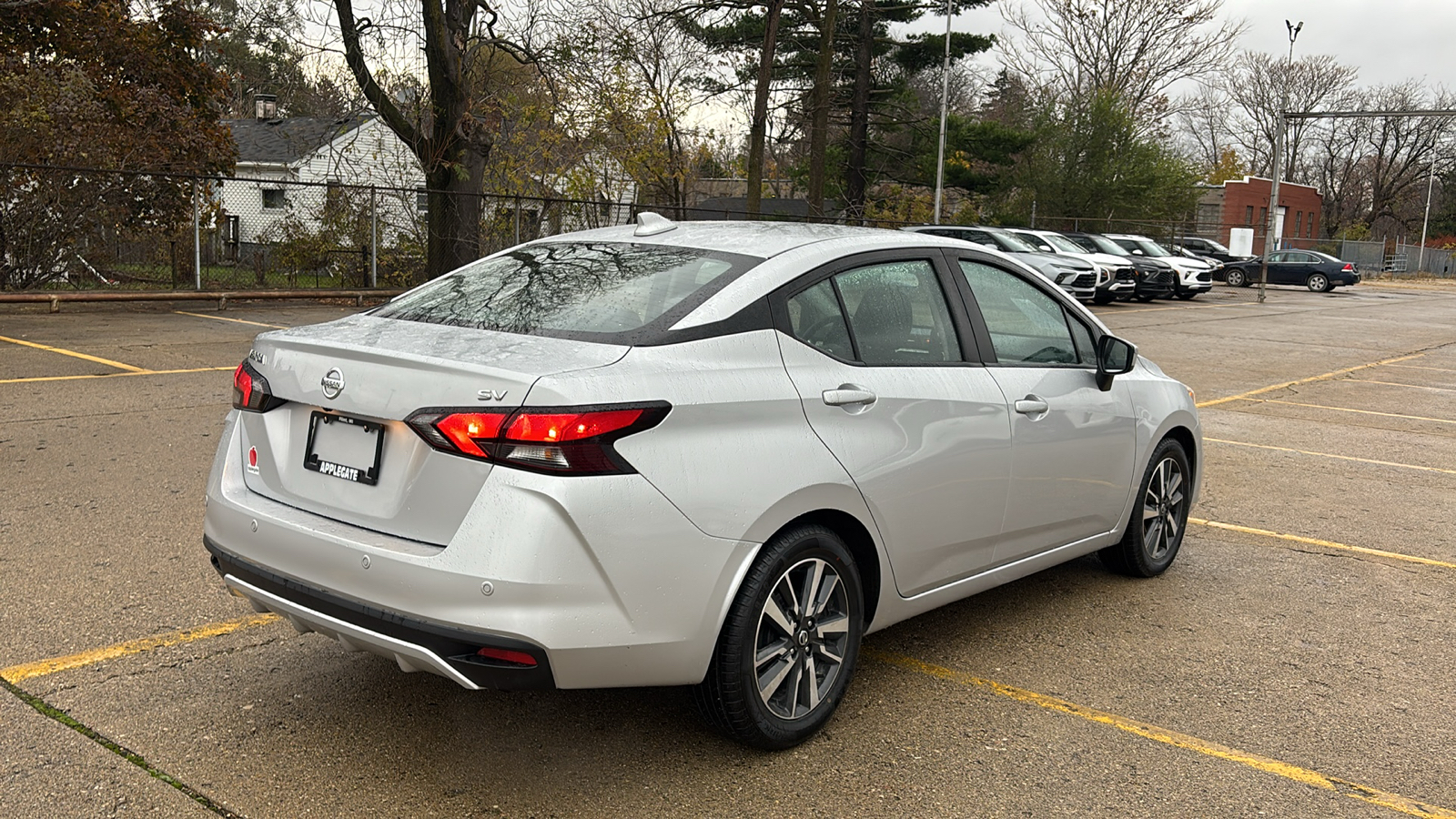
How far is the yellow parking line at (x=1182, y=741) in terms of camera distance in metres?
3.44

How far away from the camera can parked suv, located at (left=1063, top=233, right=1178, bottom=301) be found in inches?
1187

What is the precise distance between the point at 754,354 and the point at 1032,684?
5.33ft

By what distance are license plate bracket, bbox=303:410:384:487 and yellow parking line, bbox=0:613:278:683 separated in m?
1.17

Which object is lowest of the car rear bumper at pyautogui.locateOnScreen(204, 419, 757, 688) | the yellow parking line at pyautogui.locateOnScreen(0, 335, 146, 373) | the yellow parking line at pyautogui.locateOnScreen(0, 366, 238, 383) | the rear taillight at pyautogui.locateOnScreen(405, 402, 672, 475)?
the yellow parking line at pyautogui.locateOnScreen(0, 366, 238, 383)

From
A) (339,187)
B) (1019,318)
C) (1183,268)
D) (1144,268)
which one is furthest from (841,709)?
(1183,268)

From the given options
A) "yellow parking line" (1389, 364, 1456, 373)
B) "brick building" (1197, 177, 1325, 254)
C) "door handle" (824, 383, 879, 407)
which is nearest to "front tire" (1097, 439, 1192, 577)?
"door handle" (824, 383, 879, 407)

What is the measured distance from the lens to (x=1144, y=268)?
30375 millimetres

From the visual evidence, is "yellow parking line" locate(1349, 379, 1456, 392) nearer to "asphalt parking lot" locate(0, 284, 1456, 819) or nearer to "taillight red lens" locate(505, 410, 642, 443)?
"asphalt parking lot" locate(0, 284, 1456, 819)

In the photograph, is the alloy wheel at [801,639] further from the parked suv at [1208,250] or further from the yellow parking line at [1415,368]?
the parked suv at [1208,250]

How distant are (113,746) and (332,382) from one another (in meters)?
1.20

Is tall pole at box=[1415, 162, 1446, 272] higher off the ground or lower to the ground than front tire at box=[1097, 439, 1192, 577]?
higher

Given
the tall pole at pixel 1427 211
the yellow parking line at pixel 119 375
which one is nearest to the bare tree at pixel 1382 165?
the tall pole at pixel 1427 211

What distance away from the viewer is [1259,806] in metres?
3.37

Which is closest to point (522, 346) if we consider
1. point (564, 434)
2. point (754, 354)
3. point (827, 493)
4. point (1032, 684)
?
point (564, 434)
